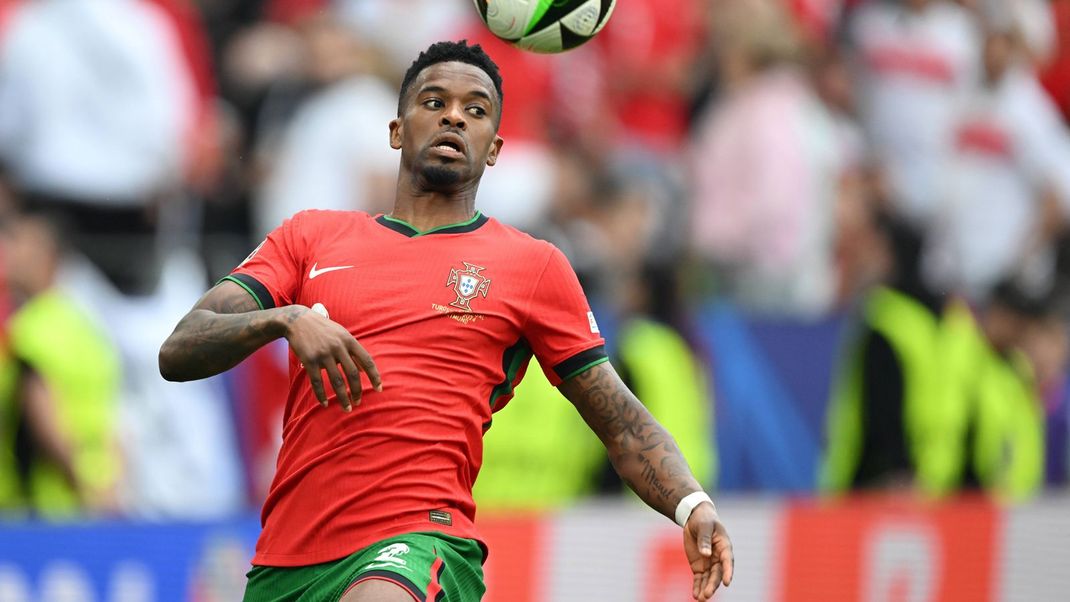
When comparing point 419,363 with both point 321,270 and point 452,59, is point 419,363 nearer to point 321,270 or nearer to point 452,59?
point 321,270

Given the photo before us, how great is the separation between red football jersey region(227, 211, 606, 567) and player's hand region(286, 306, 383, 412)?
41cm

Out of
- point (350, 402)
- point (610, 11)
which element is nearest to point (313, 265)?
point (350, 402)

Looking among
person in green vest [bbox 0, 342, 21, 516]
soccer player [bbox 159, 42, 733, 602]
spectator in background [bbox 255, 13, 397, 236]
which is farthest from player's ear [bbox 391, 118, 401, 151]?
spectator in background [bbox 255, 13, 397, 236]

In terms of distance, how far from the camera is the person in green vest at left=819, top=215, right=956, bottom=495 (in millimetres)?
10977

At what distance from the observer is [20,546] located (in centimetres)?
779

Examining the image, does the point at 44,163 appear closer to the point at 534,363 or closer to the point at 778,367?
the point at 534,363

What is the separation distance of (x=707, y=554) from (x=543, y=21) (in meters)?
2.13

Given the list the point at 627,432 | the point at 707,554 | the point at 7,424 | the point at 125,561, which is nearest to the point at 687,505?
the point at 707,554

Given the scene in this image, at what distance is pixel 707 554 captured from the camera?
488 centimetres

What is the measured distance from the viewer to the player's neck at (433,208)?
5.32 m

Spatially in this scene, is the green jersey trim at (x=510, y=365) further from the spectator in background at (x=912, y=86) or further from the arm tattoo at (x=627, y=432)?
the spectator in background at (x=912, y=86)

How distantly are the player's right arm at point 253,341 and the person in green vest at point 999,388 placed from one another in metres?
7.36

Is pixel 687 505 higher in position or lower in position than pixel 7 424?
lower

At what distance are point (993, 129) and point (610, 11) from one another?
7192mm
